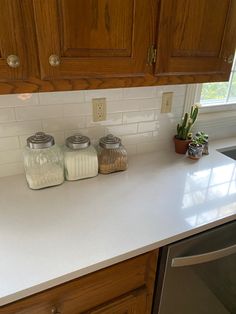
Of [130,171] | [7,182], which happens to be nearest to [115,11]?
[130,171]

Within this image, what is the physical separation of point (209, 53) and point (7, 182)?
1019 millimetres

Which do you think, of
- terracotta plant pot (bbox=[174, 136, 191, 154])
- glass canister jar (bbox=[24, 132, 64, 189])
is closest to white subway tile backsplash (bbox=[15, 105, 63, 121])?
glass canister jar (bbox=[24, 132, 64, 189])

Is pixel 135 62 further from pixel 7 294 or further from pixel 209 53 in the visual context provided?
pixel 7 294

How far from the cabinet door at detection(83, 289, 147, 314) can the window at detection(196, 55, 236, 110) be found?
3.92ft

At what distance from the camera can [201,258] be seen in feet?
2.80

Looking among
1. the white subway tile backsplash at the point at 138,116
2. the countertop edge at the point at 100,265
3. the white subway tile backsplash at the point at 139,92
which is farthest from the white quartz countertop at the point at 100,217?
the white subway tile backsplash at the point at 139,92

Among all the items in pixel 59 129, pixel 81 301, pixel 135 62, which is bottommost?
pixel 81 301

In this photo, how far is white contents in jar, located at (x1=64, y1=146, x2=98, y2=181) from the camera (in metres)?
1.07

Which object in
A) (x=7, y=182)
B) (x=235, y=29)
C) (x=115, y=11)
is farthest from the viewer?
(x=7, y=182)

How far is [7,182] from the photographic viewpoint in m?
1.08

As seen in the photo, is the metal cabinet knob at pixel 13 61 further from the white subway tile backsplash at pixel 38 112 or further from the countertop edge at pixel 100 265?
the countertop edge at pixel 100 265

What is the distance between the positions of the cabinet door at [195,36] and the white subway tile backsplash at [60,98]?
42cm

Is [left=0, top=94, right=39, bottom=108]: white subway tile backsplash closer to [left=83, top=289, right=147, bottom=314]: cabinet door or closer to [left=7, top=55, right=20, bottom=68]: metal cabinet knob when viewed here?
[left=7, top=55, right=20, bottom=68]: metal cabinet knob

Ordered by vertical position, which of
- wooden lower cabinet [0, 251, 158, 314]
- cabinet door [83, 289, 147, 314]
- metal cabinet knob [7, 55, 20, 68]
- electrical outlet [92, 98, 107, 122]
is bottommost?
cabinet door [83, 289, 147, 314]
